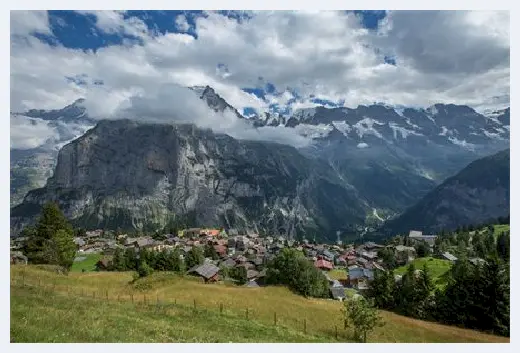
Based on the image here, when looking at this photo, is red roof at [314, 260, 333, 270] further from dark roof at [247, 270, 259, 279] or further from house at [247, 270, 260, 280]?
dark roof at [247, 270, 259, 279]

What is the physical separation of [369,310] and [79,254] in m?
160

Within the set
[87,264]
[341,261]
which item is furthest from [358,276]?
[87,264]

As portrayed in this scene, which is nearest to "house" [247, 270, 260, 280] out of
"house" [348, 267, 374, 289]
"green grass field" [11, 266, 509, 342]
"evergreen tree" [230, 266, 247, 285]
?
"evergreen tree" [230, 266, 247, 285]

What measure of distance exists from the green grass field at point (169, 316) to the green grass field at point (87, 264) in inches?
3155

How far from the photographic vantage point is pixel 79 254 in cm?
17362

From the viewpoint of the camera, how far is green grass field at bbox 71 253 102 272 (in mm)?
139500

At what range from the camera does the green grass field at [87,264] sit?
140 m

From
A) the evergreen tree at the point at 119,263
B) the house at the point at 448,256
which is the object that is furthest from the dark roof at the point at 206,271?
the house at the point at 448,256

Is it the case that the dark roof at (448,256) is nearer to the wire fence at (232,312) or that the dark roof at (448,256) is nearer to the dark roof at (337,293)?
the dark roof at (337,293)

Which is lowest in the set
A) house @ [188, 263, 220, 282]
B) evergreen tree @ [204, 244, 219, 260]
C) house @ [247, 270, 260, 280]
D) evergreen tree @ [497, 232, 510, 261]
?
house @ [247, 270, 260, 280]

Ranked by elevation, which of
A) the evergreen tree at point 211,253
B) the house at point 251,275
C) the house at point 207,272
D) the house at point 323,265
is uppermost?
the house at point 207,272

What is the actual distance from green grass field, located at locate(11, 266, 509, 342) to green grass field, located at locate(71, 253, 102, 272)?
8013cm

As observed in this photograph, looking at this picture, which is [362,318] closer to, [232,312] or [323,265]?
[232,312]
